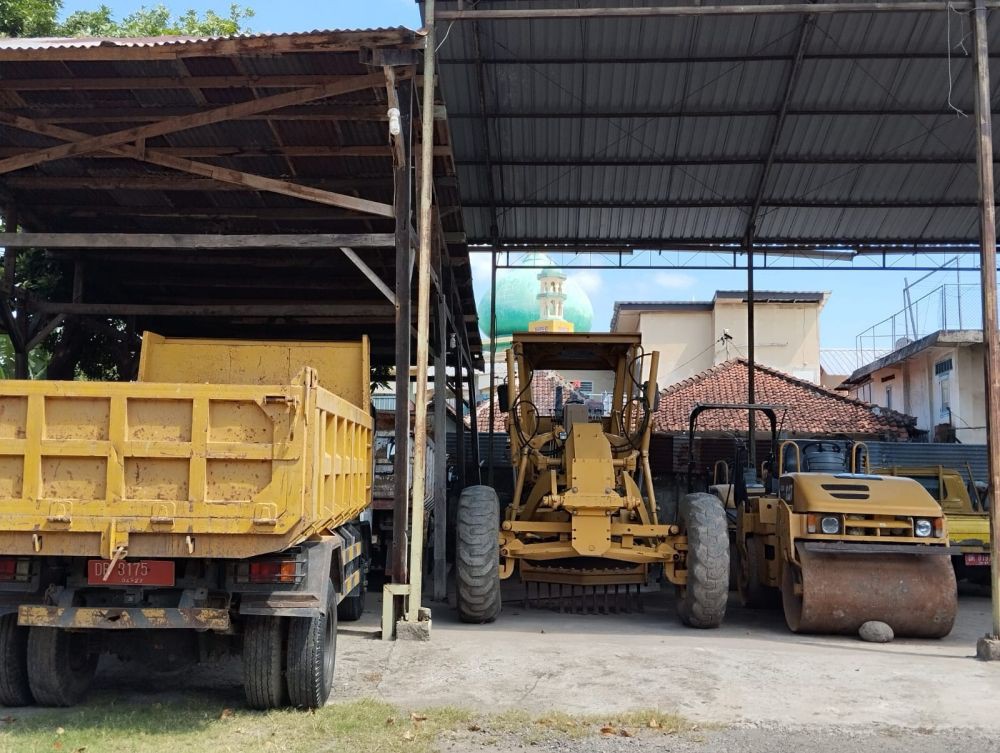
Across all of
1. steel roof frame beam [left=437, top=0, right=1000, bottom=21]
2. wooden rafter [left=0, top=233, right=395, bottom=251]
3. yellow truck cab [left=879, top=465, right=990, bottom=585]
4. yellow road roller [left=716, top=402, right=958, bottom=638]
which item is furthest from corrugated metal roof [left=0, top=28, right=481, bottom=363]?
yellow truck cab [left=879, top=465, right=990, bottom=585]

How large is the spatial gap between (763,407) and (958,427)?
45.0ft

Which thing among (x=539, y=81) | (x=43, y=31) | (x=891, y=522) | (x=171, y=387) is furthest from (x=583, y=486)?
(x=43, y=31)

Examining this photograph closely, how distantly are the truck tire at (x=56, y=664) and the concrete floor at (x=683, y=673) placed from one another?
1840mm

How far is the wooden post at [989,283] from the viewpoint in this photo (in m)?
9.16

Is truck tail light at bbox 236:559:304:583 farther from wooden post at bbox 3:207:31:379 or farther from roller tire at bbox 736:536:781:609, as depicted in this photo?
wooden post at bbox 3:207:31:379

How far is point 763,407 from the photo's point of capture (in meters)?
Result: 13.0

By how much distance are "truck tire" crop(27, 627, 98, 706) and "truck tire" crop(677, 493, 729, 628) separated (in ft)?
19.6

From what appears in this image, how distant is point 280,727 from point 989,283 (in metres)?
7.86

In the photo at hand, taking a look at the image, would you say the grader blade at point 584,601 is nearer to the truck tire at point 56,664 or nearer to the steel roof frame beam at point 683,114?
the truck tire at point 56,664

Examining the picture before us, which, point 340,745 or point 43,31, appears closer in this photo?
point 340,745

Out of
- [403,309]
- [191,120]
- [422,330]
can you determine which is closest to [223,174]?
[191,120]

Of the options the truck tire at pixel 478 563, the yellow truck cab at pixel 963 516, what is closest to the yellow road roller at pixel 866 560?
the yellow truck cab at pixel 963 516

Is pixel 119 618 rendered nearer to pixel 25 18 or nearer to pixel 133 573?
pixel 133 573

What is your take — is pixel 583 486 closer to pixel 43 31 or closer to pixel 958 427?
pixel 43 31
